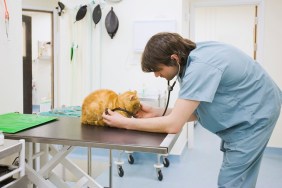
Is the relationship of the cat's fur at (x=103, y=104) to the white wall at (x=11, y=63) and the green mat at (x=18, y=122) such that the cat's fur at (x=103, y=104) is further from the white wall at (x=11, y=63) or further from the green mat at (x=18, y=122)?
the white wall at (x=11, y=63)

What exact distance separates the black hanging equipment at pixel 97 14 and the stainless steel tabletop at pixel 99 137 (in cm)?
212

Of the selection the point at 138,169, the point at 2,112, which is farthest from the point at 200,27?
the point at 2,112

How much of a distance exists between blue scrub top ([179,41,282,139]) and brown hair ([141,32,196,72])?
0.05m

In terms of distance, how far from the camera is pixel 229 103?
4.04 feet

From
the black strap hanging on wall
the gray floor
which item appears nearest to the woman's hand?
the gray floor

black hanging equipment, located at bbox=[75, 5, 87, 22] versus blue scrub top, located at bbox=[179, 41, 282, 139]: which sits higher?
black hanging equipment, located at bbox=[75, 5, 87, 22]

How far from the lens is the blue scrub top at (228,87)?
45.3 inches

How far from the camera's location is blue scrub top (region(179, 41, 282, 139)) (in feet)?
3.78

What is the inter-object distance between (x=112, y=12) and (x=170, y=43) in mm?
2203

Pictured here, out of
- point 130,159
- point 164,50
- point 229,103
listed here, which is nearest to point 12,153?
point 164,50

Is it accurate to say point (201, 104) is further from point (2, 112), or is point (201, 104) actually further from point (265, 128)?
point (2, 112)

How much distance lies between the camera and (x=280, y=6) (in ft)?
11.4

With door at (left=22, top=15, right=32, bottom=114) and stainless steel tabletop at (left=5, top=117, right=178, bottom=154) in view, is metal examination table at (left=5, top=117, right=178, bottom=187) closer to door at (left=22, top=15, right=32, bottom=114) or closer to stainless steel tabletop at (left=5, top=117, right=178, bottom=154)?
stainless steel tabletop at (left=5, top=117, right=178, bottom=154)

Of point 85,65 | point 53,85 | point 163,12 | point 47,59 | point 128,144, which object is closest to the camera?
point 128,144
